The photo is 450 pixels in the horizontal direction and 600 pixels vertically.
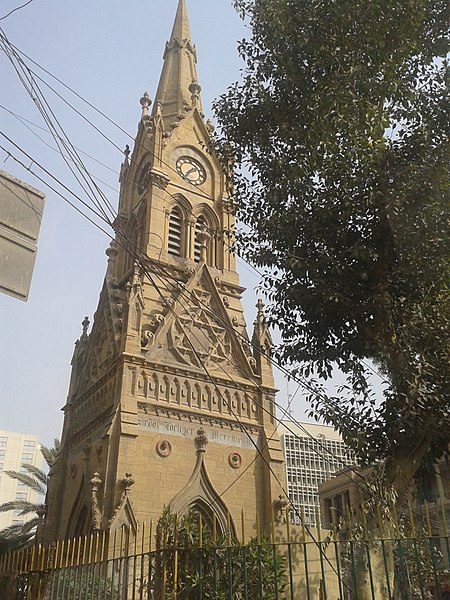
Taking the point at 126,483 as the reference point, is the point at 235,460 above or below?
above

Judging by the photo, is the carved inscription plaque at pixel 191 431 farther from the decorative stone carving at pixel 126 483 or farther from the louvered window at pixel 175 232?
the louvered window at pixel 175 232

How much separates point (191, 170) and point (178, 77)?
27.5 feet

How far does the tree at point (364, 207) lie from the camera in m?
8.23

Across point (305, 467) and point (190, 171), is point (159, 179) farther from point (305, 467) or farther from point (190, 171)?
point (305, 467)

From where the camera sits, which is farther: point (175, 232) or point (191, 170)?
point (191, 170)

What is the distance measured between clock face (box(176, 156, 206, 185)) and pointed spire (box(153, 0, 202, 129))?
9.55ft

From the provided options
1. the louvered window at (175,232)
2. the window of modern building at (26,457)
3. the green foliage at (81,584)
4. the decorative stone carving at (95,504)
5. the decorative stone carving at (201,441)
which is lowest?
the green foliage at (81,584)

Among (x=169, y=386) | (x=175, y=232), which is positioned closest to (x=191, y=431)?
(x=169, y=386)

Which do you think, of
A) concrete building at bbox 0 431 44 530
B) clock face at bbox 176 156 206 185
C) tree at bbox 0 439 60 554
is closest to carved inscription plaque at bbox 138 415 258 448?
tree at bbox 0 439 60 554

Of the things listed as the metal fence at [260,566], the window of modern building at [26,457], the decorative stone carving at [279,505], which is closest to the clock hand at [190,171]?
the decorative stone carving at [279,505]

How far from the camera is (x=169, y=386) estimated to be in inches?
834

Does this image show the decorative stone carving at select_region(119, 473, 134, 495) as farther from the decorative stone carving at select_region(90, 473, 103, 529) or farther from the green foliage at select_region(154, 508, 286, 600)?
the green foliage at select_region(154, 508, 286, 600)

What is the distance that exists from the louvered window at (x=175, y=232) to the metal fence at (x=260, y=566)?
58.1 ft

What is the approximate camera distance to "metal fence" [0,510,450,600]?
243 inches
